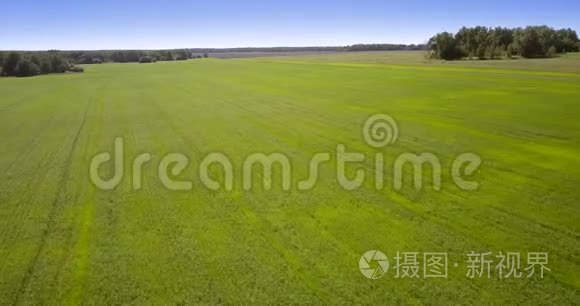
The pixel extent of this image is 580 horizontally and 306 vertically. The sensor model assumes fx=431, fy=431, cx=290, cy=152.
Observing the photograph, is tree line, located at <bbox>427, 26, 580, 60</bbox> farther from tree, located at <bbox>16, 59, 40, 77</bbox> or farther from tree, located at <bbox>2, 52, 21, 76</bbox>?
tree, located at <bbox>2, 52, 21, 76</bbox>

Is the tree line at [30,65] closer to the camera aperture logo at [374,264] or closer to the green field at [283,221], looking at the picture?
the green field at [283,221]

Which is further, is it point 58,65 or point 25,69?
point 58,65

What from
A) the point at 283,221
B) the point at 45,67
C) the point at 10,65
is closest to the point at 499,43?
the point at 283,221

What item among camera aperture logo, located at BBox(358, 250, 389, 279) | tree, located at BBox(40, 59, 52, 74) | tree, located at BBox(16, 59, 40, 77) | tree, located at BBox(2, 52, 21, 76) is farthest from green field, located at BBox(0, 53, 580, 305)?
tree, located at BBox(40, 59, 52, 74)

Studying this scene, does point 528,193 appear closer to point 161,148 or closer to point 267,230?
point 267,230

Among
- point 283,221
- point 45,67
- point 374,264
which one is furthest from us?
point 45,67

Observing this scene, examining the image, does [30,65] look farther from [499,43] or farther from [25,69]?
[499,43]

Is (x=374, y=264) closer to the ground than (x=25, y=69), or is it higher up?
closer to the ground

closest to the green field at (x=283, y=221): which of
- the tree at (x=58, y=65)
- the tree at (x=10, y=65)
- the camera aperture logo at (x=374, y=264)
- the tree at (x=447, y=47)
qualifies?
Result: the camera aperture logo at (x=374, y=264)
